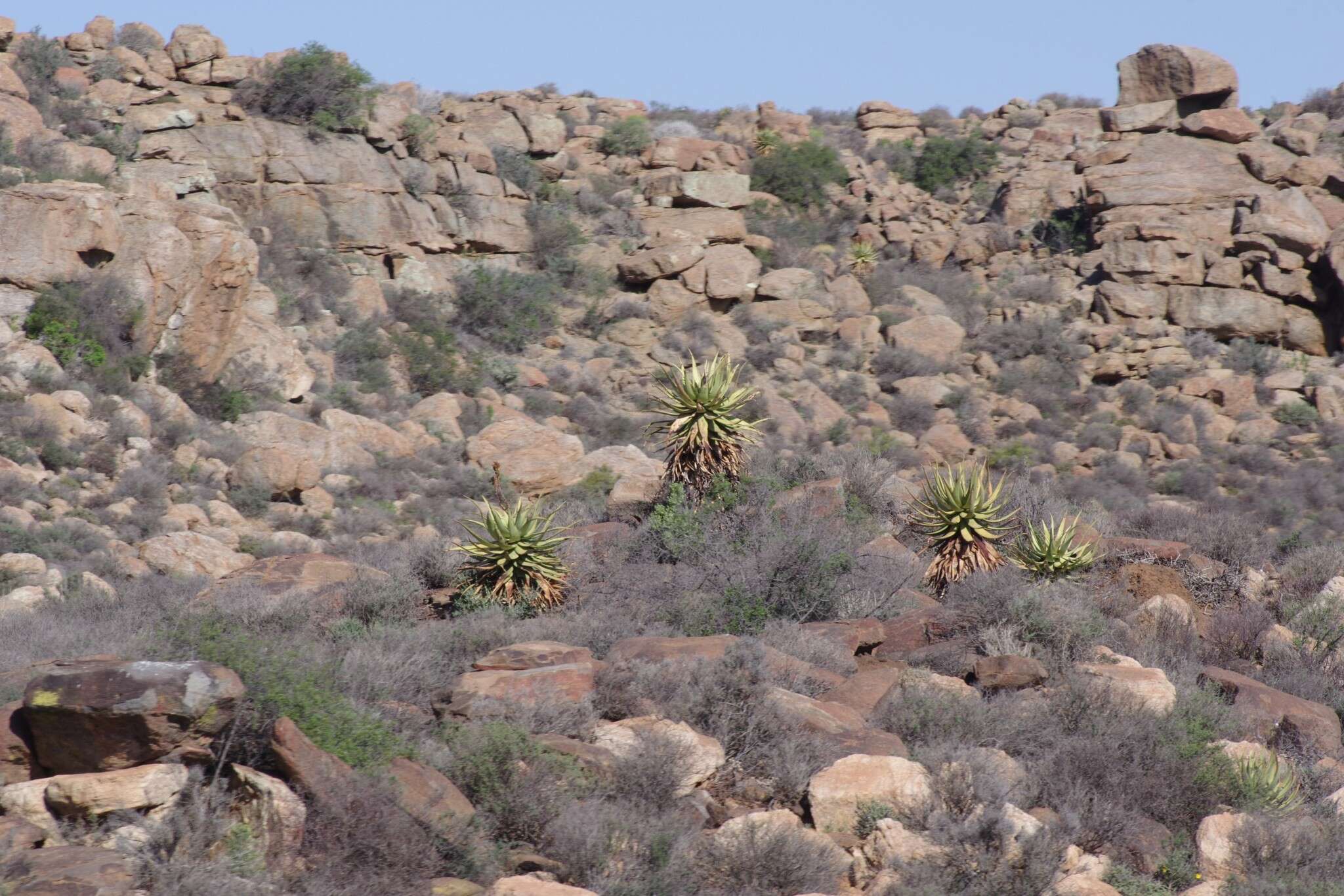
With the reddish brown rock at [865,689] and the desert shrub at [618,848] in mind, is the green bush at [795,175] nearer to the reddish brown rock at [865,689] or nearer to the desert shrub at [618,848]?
the reddish brown rock at [865,689]

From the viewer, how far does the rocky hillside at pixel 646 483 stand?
19.9 ft

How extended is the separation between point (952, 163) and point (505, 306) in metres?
16.4

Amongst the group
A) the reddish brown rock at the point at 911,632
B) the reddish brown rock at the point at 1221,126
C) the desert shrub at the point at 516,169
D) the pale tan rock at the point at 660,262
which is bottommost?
the reddish brown rock at the point at 911,632

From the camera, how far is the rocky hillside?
19.9 feet

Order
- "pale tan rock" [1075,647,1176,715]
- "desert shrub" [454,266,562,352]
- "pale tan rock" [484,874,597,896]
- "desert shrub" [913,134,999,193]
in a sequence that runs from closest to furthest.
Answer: "pale tan rock" [484,874,597,896] → "pale tan rock" [1075,647,1176,715] → "desert shrub" [454,266,562,352] → "desert shrub" [913,134,999,193]

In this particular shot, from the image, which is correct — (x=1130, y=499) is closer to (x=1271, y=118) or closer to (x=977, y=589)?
(x=977, y=589)

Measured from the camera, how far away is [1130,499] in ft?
69.4

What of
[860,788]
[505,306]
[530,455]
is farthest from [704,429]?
[505,306]

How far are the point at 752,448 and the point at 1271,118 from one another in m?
26.5

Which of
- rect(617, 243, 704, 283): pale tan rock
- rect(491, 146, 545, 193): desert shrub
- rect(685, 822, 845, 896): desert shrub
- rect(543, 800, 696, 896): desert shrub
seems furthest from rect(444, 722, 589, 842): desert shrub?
rect(491, 146, 545, 193): desert shrub

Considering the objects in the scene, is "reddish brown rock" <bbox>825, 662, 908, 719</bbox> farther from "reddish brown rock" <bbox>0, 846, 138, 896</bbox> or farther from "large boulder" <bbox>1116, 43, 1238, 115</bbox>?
"large boulder" <bbox>1116, 43, 1238, 115</bbox>

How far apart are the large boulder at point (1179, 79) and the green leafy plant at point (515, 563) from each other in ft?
83.6

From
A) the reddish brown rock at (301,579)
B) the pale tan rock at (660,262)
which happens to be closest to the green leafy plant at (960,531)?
the reddish brown rock at (301,579)

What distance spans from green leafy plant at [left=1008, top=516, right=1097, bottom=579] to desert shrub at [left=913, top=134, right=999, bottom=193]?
2510cm
